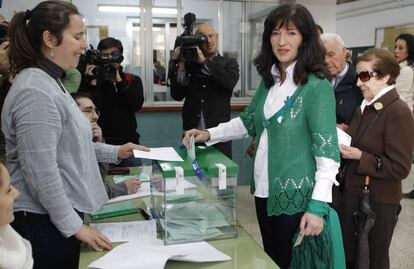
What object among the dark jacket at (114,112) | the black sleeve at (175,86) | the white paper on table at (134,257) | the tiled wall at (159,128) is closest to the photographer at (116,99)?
the dark jacket at (114,112)

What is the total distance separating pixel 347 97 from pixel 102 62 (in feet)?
5.02

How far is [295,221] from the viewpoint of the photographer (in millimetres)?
1318

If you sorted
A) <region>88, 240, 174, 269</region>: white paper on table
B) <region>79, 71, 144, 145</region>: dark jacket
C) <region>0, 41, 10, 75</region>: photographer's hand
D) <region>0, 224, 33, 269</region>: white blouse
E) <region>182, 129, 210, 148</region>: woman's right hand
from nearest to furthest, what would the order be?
<region>0, 224, 33, 269</region>: white blouse, <region>88, 240, 174, 269</region>: white paper on table, <region>182, 129, 210, 148</region>: woman's right hand, <region>0, 41, 10, 75</region>: photographer's hand, <region>79, 71, 144, 145</region>: dark jacket

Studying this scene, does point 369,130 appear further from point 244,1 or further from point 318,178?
point 244,1

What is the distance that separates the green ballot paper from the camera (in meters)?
1.47

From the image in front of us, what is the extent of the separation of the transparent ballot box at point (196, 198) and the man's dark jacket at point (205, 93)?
135cm

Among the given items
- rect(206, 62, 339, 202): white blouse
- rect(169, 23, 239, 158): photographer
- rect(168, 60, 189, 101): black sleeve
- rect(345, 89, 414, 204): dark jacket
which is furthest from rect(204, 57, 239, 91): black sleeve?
rect(206, 62, 339, 202): white blouse

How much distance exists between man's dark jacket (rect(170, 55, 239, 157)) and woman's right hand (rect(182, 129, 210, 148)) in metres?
1.10

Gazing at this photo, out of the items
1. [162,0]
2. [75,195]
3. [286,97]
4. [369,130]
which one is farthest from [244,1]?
[75,195]

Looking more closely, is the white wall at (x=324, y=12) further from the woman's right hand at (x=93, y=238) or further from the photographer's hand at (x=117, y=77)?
the woman's right hand at (x=93, y=238)

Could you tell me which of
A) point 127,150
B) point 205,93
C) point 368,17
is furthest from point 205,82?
point 368,17

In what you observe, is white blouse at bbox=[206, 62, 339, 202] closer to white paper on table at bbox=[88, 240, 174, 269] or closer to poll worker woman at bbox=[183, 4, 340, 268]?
poll worker woman at bbox=[183, 4, 340, 268]

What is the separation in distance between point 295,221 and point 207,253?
1.15 feet

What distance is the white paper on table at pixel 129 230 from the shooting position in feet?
4.17
